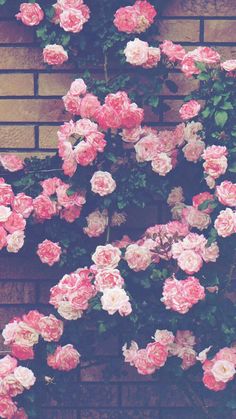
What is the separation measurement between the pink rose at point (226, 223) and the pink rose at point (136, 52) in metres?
0.74

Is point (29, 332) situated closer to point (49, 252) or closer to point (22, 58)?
point (49, 252)

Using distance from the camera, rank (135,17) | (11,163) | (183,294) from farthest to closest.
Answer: (11,163)
(135,17)
(183,294)

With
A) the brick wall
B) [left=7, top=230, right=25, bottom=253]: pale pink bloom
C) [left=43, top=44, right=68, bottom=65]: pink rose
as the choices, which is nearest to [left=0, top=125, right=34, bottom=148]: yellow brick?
the brick wall

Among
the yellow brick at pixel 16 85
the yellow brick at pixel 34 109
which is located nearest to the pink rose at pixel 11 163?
the yellow brick at pixel 34 109

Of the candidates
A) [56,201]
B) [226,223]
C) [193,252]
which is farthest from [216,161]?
[56,201]

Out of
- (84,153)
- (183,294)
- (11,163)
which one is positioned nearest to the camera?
(183,294)

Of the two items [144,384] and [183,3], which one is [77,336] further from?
[183,3]

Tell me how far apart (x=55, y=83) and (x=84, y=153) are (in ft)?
1.49

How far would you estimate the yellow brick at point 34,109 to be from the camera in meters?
3.55

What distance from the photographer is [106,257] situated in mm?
3287

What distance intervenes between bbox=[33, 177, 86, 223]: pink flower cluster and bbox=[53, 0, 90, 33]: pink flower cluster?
661 millimetres

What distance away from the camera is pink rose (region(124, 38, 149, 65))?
11.0ft

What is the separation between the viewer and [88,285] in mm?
3271

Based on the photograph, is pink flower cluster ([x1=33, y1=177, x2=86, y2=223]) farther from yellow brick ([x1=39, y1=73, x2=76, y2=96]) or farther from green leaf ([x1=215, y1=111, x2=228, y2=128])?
green leaf ([x1=215, y1=111, x2=228, y2=128])
